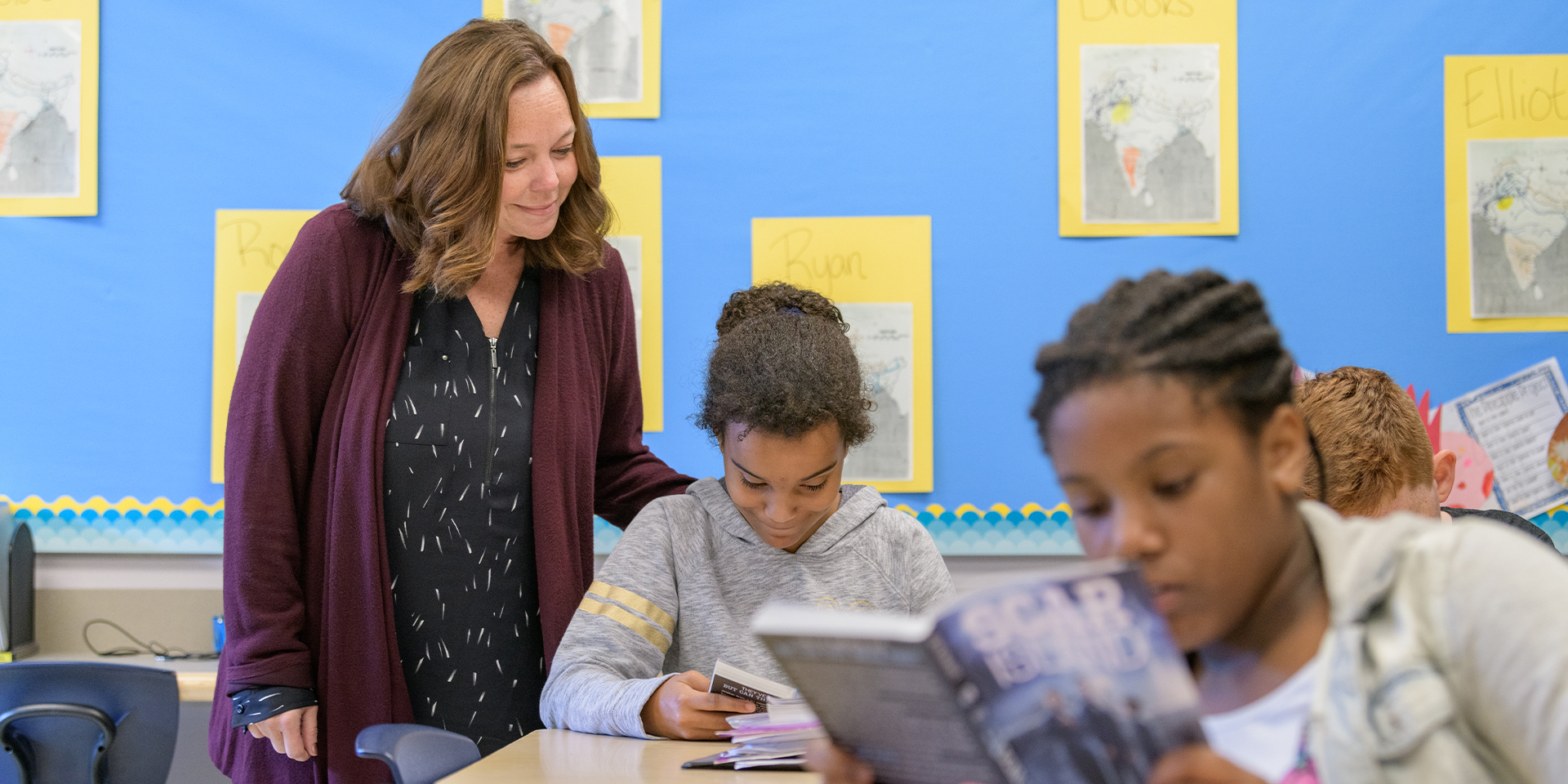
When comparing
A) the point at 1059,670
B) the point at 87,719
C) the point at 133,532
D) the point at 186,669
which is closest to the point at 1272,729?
the point at 1059,670

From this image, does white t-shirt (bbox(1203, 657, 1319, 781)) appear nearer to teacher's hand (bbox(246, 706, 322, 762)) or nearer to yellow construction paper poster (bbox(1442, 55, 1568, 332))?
teacher's hand (bbox(246, 706, 322, 762))

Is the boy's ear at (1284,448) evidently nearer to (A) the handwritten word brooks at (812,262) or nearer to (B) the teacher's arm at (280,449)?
(B) the teacher's arm at (280,449)

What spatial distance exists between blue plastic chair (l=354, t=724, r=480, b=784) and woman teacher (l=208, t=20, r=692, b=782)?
284 millimetres

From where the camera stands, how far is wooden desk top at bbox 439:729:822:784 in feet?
3.85

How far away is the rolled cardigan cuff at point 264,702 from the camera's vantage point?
149cm

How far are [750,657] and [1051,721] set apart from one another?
2.87 ft

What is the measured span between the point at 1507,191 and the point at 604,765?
204 cm

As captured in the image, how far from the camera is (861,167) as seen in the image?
225cm

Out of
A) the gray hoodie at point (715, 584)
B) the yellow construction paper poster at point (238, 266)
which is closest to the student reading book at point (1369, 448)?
the gray hoodie at point (715, 584)

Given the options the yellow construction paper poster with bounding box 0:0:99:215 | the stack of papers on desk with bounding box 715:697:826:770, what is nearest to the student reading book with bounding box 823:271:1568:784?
the stack of papers on desk with bounding box 715:697:826:770

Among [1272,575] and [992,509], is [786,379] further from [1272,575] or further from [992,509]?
[992,509]

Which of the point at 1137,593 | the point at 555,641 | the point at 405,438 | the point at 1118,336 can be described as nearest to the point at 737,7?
the point at 405,438

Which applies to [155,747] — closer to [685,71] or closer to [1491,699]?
[685,71]

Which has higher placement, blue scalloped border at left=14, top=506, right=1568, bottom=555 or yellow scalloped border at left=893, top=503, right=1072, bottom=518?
yellow scalloped border at left=893, top=503, right=1072, bottom=518
